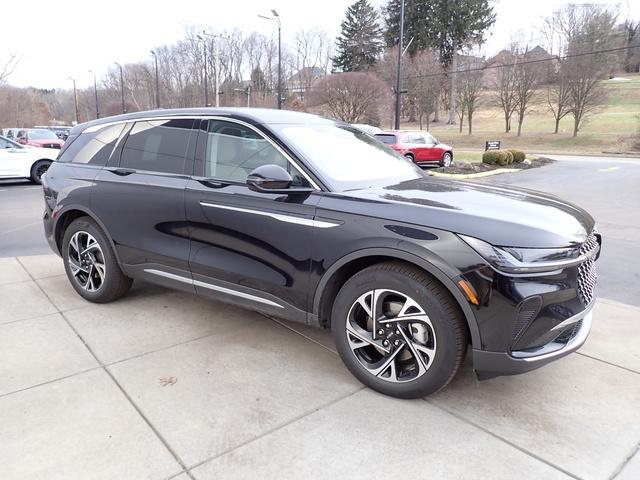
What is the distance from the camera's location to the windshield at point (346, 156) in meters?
3.19

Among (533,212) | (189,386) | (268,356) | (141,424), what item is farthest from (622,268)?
(141,424)

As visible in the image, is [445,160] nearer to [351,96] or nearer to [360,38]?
[351,96]

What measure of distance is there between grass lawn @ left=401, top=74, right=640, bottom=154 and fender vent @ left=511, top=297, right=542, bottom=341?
25.4 metres

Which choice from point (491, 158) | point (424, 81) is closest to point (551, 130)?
point (424, 81)

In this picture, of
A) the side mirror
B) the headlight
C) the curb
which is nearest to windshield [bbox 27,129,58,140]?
the curb

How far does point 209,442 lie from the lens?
2.47 metres

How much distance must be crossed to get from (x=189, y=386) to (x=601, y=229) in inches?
293

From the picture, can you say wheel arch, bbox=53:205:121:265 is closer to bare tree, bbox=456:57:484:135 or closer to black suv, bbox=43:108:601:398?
black suv, bbox=43:108:601:398

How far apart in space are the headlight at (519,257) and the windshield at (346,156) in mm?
962

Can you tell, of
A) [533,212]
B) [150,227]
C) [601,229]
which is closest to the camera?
[533,212]

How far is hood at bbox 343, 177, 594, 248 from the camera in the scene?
2.50m

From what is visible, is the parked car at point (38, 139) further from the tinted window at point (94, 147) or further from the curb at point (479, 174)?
the tinted window at point (94, 147)

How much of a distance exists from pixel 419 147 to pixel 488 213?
17414 mm

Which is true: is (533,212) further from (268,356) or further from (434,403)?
(268,356)
